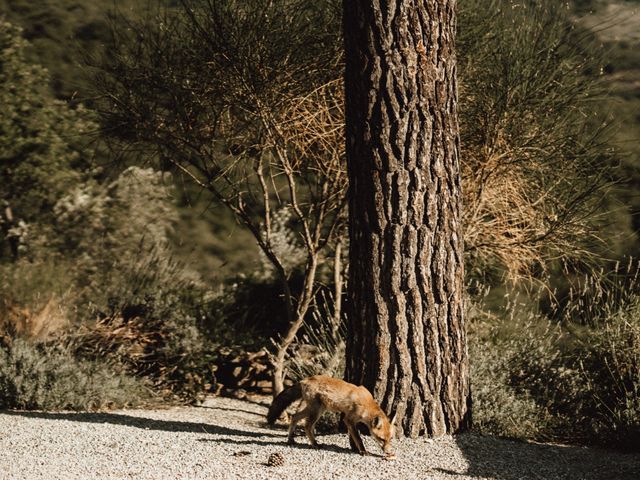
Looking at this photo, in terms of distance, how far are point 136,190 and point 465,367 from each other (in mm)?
6292

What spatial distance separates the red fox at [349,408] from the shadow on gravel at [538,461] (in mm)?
394

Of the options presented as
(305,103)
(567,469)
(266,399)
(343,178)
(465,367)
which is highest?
(305,103)

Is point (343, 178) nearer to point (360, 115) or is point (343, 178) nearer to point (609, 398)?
point (360, 115)

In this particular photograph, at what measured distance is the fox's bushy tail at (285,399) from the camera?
196 inches

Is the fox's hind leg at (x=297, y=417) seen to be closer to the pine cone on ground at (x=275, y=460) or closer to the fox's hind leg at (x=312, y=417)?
the fox's hind leg at (x=312, y=417)

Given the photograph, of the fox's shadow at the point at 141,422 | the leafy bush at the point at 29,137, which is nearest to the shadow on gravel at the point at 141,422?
the fox's shadow at the point at 141,422

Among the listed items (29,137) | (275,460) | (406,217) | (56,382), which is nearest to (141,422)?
(56,382)

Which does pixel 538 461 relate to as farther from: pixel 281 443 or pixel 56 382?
pixel 56 382

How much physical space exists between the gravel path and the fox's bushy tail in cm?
17

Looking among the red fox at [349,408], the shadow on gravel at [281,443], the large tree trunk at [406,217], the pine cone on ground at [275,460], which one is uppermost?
the large tree trunk at [406,217]

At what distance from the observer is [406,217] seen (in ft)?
16.5

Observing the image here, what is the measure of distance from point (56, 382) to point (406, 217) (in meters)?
3.18

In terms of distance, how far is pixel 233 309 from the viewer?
30.3ft

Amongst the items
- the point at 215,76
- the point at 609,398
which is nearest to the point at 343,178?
the point at 215,76
